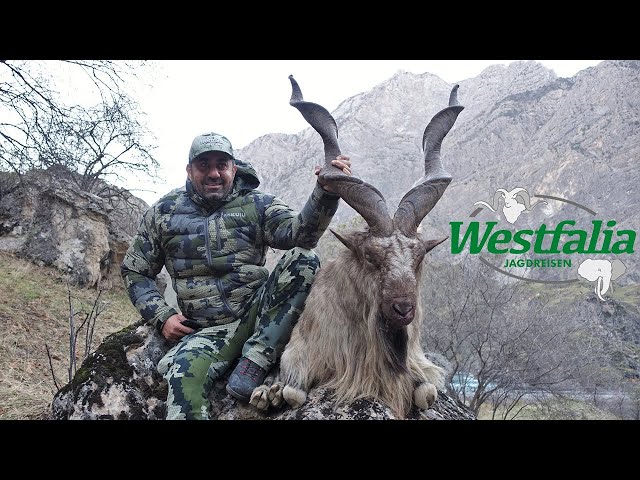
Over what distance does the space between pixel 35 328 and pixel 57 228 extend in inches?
166

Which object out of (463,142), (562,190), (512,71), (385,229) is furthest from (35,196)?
(512,71)

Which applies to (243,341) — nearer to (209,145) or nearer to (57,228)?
(209,145)

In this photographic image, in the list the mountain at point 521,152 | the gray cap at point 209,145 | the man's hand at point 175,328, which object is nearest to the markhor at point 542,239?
the gray cap at point 209,145

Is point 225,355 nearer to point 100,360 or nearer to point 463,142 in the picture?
A: point 100,360

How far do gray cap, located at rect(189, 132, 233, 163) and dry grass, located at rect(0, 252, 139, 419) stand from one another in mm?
3521

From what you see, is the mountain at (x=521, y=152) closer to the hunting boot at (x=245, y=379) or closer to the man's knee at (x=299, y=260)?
the man's knee at (x=299, y=260)

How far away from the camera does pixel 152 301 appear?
4.32 meters

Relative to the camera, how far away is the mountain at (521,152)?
51.4 metres

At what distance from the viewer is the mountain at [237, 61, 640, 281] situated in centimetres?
5144

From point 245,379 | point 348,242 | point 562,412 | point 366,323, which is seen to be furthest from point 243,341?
point 562,412

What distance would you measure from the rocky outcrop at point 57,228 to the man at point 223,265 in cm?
1106

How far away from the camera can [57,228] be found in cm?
1479

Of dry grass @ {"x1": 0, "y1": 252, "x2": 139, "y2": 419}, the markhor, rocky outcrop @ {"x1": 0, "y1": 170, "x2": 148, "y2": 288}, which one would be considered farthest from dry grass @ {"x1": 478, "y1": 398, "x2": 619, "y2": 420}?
rocky outcrop @ {"x1": 0, "y1": 170, "x2": 148, "y2": 288}

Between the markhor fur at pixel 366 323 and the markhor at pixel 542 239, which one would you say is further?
the markhor at pixel 542 239
